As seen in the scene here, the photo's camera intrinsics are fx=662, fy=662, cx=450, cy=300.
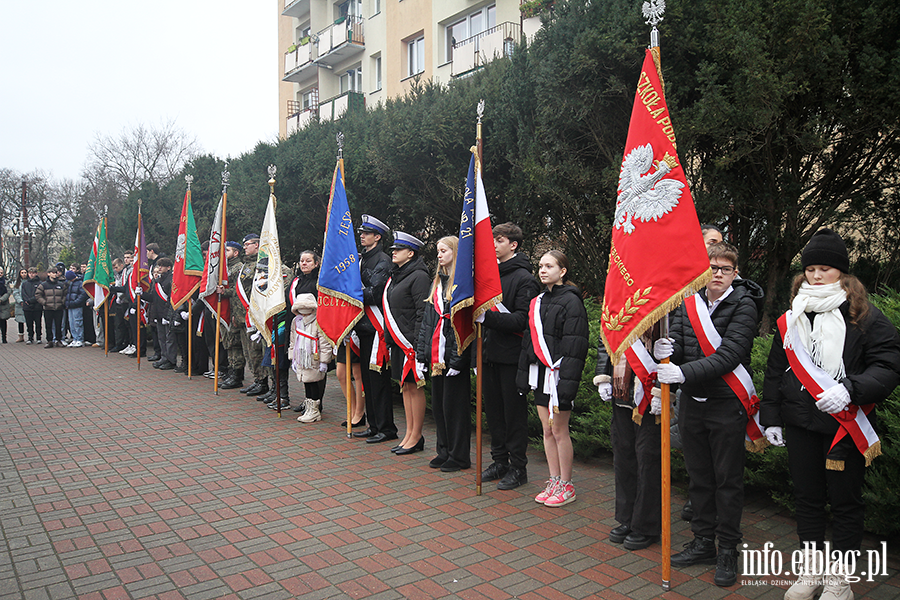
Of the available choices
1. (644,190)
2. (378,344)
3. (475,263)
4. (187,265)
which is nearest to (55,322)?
(187,265)

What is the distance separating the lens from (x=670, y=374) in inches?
151

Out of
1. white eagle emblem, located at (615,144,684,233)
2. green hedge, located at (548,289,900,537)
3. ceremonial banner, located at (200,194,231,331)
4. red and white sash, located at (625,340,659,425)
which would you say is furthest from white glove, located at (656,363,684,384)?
ceremonial banner, located at (200,194,231,331)

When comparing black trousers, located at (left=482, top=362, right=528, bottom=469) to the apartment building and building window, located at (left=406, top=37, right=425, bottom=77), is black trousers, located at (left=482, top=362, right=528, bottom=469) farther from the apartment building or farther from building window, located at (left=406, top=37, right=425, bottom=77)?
building window, located at (left=406, top=37, right=425, bottom=77)

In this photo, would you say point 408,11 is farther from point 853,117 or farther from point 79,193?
point 79,193

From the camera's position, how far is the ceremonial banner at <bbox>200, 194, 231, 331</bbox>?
1045cm

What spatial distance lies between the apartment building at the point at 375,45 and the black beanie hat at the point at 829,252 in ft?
36.5

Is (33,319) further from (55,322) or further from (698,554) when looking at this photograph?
(698,554)

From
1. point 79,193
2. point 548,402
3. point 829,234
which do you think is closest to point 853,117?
point 829,234

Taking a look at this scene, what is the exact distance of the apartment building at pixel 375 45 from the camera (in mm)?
20094

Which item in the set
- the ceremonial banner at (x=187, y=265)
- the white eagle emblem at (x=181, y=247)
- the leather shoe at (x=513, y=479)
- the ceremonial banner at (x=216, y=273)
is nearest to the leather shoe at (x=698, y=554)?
the leather shoe at (x=513, y=479)

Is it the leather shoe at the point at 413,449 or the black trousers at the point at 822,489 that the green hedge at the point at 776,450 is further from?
the leather shoe at the point at 413,449

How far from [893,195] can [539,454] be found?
4677mm

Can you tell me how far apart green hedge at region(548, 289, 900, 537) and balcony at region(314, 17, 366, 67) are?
22275mm

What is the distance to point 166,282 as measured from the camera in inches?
514
